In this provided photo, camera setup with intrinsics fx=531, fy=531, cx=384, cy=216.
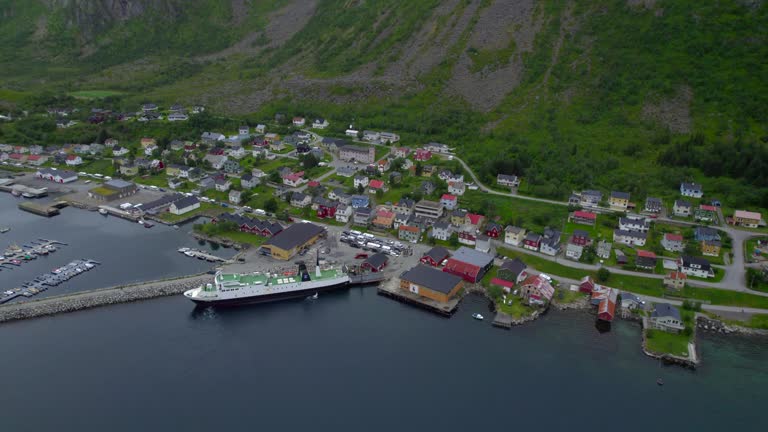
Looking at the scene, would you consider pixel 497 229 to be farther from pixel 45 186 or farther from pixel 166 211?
pixel 45 186

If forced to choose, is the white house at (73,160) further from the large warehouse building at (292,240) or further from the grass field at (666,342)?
the grass field at (666,342)

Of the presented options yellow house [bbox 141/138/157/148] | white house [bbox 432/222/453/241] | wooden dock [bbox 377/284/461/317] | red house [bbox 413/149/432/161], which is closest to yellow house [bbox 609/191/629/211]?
white house [bbox 432/222/453/241]

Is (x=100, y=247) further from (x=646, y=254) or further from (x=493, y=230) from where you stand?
(x=646, y=254)

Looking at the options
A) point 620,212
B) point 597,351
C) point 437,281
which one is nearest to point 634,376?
point 597,351

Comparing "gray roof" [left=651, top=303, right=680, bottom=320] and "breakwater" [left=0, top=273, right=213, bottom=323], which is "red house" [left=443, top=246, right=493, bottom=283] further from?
"breakwater" [left=0, top=273, right=213, bottom=323]

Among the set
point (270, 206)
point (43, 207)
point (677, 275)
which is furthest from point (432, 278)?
point (43, 207)

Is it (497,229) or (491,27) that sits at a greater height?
(491,27)
